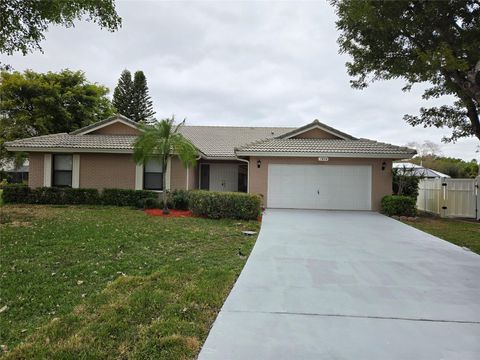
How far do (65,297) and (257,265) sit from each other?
10.4 feet

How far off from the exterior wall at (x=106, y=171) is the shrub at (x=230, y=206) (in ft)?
19.1

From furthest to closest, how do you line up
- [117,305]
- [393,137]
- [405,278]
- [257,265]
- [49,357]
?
[393,137]
[257,265]
[405,278]
[117,305]
[49,357]

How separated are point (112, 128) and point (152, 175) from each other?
4191 millimetres

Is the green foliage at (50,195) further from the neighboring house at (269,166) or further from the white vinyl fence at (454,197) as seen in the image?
the white vinyl fence at (454,197)

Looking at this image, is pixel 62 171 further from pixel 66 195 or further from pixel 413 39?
pixel 413 39

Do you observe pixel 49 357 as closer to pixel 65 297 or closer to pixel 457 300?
pixel 65 297

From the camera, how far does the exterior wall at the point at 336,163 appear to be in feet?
46.2

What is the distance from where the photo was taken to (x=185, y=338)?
10.2 feet

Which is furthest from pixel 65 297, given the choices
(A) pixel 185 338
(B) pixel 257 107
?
A: (B) pixel 257 107

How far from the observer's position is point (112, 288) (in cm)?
448

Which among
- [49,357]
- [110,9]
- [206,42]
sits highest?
[206,42]

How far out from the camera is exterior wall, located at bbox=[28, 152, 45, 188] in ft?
50.2

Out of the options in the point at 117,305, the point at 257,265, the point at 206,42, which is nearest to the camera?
the point at 117,305

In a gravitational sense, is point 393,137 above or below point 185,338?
above
